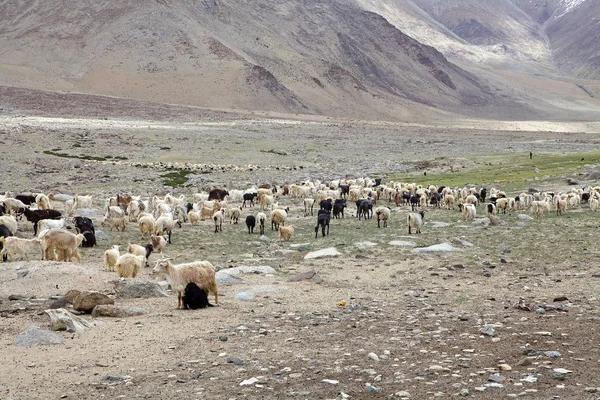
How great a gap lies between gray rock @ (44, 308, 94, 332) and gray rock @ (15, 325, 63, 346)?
0.39 metres

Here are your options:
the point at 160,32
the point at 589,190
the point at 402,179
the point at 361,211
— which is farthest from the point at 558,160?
the point at 160,32

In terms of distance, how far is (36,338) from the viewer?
1087 centimetres

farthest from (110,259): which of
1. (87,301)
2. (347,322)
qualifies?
(347,322)

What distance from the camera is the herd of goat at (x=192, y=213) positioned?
1577 centimetres

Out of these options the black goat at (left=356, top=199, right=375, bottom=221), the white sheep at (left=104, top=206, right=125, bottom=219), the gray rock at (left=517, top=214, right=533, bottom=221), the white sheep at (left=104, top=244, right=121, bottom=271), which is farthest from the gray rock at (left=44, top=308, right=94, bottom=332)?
the gray rock at (left=517, top=214, right=533, bottom=221)

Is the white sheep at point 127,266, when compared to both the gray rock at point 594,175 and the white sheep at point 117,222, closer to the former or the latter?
the white sheep at point 117,222

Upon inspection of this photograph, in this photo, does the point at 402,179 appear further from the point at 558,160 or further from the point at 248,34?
the point at 248,34

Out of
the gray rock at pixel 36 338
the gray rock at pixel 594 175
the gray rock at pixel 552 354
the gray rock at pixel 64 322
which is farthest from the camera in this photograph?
the gray rock at pixel 594 175

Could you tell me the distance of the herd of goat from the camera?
1577cm

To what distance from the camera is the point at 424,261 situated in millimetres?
18312

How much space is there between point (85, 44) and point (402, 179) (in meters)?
124

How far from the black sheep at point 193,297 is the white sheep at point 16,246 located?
22.1 feet

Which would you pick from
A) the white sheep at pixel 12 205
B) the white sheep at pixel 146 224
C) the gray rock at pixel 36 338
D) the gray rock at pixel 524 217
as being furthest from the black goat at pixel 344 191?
the gray rock at pixel 36 338

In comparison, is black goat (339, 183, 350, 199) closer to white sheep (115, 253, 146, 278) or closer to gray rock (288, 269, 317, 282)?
gray rock (288, 269, 317, 282)
